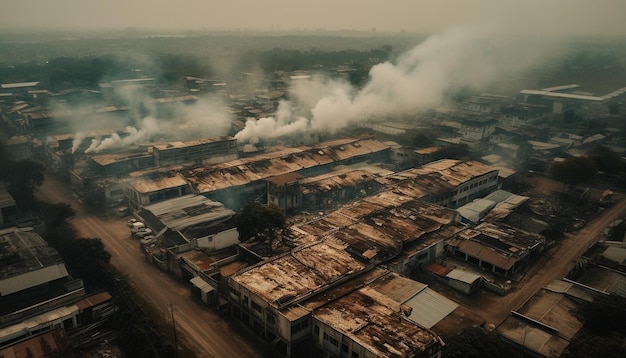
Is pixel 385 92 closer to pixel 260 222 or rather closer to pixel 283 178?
pixel 283 178

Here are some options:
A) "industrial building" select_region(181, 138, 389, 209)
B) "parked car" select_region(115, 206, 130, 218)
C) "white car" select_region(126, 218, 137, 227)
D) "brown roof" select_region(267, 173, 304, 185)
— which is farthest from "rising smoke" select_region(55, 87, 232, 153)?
"brown roof" select_region(267, 173, 304, 185)

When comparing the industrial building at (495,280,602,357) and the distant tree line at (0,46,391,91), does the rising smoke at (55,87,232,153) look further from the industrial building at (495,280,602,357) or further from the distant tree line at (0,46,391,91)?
the industrial building at (495,280,602,357)

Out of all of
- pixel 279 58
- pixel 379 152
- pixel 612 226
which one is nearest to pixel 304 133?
pixel 379 152

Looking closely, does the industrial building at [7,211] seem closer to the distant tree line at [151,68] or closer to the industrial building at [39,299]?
the industrial building at [39,299]

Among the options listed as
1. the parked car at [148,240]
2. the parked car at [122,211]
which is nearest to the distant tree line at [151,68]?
the parked car at [122,211]

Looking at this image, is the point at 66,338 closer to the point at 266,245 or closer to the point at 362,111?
the point at 266,245

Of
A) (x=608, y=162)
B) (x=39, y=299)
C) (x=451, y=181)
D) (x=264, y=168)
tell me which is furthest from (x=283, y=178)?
(x=608, y=162)
